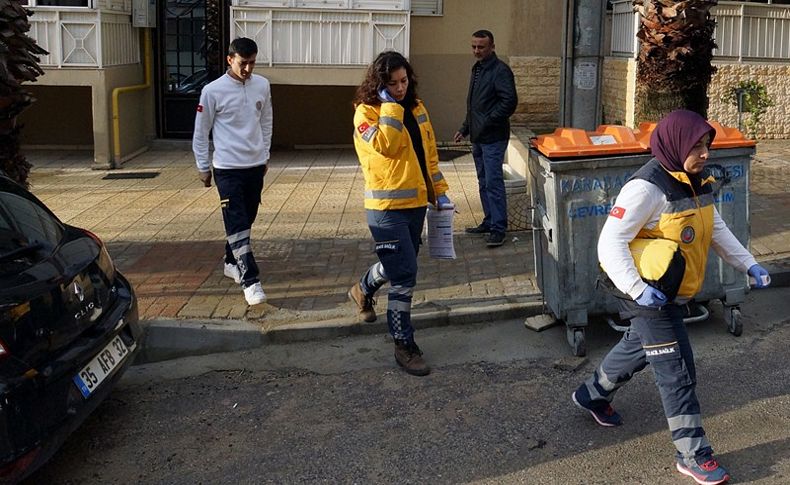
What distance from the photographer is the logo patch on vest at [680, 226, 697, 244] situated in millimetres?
4262

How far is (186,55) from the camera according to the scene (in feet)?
49.5

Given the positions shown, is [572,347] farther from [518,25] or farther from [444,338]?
[518,25]

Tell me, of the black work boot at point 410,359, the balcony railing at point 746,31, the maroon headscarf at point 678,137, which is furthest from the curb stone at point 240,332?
the balcony railing at point 746,31

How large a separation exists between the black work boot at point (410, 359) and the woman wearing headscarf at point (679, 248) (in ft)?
5.59

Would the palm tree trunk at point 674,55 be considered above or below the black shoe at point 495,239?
above

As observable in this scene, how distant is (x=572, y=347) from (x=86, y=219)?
5751 millimetres

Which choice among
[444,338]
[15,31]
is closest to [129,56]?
[15,31]

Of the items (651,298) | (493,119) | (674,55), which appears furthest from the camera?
(493,119)

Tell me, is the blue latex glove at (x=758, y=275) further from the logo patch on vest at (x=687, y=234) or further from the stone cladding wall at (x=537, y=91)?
the stone cladding wall at (x=537, y=91)

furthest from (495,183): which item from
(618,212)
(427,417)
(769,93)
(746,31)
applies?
(746,31)

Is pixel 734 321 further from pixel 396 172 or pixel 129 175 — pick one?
pixel 129 175

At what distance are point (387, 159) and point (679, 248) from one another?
→ 76.8 inches

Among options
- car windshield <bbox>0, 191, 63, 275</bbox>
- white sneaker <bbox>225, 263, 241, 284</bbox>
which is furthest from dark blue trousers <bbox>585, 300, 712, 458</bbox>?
white sneaker <bbox>225, 263, 241, 284</bbox>

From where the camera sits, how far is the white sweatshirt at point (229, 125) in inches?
269
